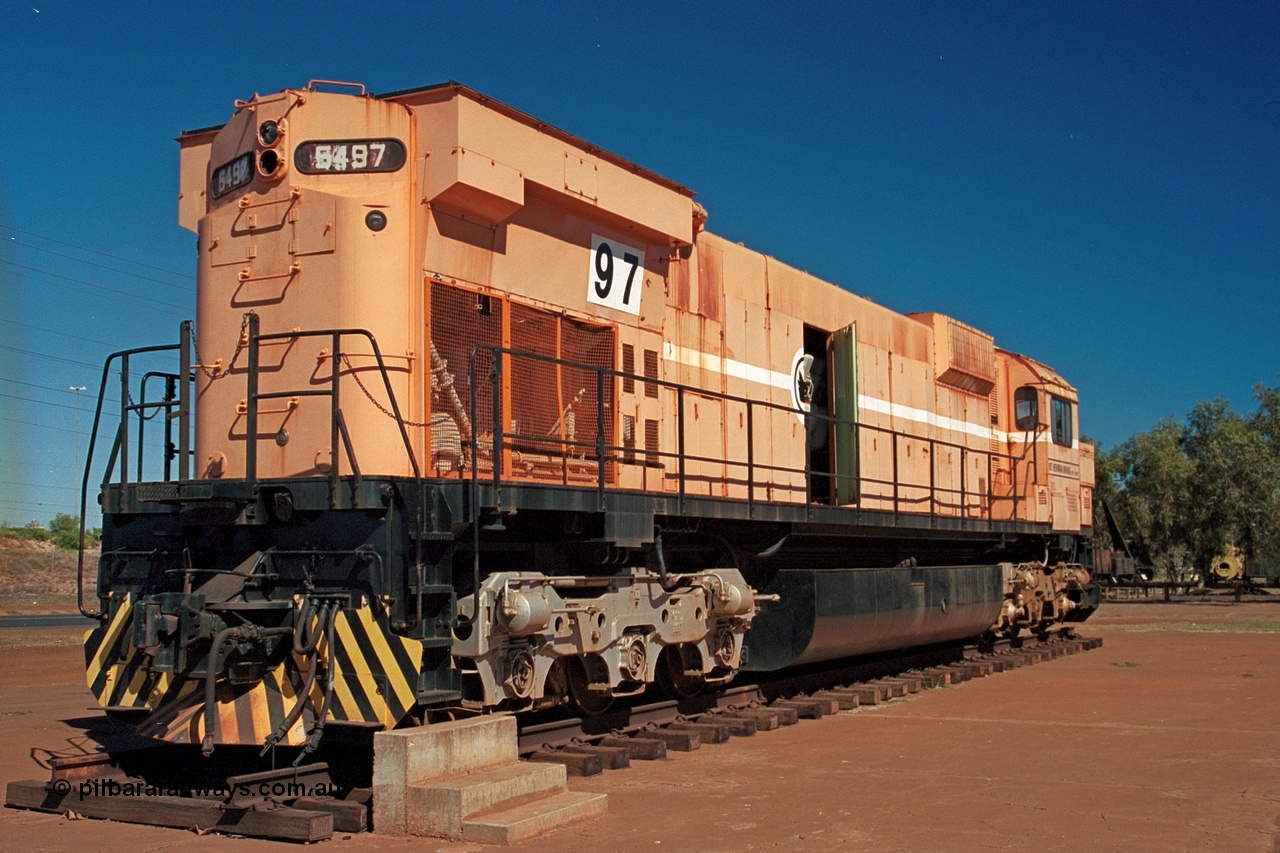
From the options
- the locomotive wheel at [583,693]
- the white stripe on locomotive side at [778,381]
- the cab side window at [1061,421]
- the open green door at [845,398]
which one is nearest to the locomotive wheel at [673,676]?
the locomotive wheel at [583,693]

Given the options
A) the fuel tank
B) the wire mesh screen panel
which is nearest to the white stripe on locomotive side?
the fuel tank

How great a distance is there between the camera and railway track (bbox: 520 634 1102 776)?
847cm

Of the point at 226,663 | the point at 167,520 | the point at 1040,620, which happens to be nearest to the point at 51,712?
the point at 167,520

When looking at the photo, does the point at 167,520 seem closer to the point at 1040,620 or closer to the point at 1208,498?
the point at 1040,620

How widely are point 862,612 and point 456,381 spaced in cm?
561

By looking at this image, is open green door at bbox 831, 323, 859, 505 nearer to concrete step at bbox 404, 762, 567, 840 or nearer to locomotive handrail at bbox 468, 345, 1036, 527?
locomotive handrail at bbox 468, 345, 1036, 527

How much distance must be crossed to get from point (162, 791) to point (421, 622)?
6.46 feet

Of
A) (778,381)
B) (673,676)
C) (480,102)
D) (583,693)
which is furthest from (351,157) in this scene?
(778,381)

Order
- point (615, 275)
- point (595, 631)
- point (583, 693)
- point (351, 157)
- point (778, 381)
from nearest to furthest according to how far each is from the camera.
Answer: point (351, 157) < point (595, 631) < point (583, 693) < point (615, 275) < point (778, 381)

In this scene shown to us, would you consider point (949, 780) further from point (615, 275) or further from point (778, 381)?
point (778, 381)

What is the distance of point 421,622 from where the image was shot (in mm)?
7188

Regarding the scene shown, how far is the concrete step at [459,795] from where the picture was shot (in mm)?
6414

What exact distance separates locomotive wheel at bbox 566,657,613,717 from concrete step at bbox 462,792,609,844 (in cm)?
192

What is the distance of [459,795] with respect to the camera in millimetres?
6414
